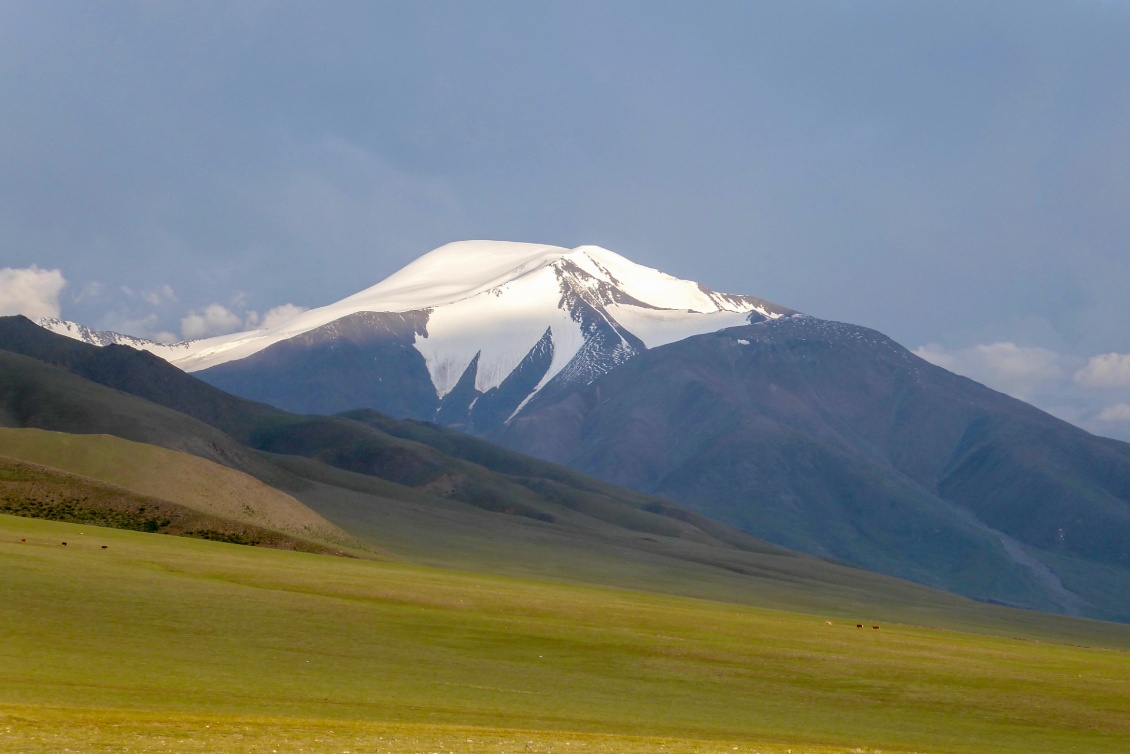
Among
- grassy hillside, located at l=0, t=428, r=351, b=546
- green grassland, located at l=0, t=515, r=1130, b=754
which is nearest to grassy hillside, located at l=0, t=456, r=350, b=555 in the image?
grassy hillside, located at l=0, t=428, r=351, b=546

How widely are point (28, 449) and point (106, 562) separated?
5159 centimetres

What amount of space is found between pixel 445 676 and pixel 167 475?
223 ft

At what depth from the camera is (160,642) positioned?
32.9m

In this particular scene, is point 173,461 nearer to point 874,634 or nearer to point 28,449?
point 28,449

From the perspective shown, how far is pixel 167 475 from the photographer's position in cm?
9419

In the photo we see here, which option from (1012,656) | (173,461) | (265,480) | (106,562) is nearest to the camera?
(106,562)

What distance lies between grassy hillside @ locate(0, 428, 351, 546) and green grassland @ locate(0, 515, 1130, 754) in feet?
123

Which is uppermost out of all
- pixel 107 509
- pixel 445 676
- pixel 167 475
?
pixel 167 475

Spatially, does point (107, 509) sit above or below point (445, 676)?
above

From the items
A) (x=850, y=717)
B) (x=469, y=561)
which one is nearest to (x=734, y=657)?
(x=850, y=717)

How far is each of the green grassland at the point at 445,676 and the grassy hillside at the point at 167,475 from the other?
123 feet

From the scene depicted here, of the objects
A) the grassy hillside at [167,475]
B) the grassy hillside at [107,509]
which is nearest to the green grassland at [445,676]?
the grassy hillside at [107,509]

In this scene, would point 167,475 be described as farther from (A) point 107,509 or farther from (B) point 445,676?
(B) point 445,676

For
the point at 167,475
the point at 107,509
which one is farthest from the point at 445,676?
the point at 167,475
